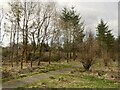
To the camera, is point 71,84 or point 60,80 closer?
point 71,84

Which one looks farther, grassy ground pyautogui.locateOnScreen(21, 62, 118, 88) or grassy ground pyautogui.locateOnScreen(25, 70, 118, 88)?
grassy ground pyautogui.locateOnScreen(21, 62, 118, 88)

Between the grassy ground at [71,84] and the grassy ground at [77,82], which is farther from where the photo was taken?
the grassy ground at [77,82]

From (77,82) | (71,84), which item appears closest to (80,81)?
(77,82)

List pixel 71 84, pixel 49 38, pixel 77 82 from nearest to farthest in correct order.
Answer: pixel 71 84
pixel 77 82
pixel 49 38

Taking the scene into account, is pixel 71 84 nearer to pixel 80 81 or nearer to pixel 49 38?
pixel 80 81

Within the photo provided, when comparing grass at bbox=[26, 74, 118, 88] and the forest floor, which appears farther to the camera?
the forest floor

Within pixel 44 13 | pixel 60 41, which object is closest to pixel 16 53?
pixel 44 13

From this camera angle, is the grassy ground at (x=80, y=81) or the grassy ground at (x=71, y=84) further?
the grassy ground at (x=80, y=81)

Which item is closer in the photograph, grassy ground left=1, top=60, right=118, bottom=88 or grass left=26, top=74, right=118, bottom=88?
grass left=26, top=74, right=118, bottom=88

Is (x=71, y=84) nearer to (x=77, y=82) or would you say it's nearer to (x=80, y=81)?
(x=77, y=82)

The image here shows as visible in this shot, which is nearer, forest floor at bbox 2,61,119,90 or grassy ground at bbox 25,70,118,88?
grassy ground at bbox 25,70,118,88

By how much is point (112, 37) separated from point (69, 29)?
14097mm

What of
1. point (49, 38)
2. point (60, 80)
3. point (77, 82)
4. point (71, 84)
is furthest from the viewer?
point (49, 38)

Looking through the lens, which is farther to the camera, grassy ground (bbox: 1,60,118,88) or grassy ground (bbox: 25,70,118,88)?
grassy ground (bbox: 1,60,118,88)
